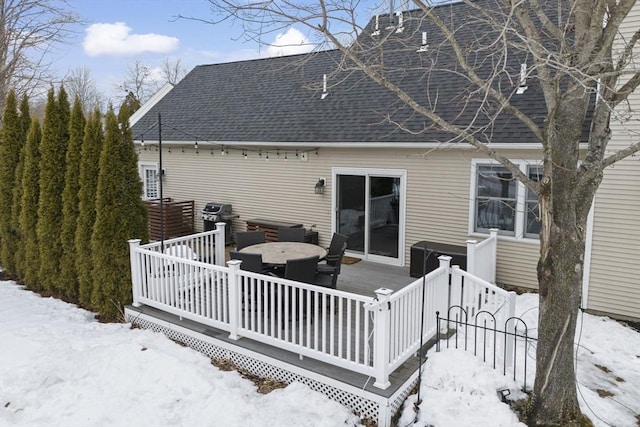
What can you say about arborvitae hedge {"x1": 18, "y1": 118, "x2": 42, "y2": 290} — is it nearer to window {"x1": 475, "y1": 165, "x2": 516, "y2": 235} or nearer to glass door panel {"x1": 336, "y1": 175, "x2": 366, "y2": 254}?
glass door panel {"x1": 336, "y1": 175, "x2": 366, "y2": 254}

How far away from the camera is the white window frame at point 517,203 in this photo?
7.54m

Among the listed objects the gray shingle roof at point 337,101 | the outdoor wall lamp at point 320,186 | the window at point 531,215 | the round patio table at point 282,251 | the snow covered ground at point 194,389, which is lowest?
the snow covered ground at point 194,389

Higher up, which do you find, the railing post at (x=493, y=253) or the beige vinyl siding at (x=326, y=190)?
the beige vinyl siding at (x=326, y=190)

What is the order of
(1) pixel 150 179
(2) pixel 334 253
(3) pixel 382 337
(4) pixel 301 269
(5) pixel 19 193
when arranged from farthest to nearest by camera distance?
(1) pixel 150 179
(5) pixel 19 193
(2) pixel 334 253
(4) pixel 301 269
(3) pixel 382 337

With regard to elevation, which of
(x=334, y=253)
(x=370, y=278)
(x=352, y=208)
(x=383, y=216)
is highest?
(x=352, y=208)

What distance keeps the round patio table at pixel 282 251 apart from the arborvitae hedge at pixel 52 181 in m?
3.31

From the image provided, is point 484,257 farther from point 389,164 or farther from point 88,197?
point 88,197

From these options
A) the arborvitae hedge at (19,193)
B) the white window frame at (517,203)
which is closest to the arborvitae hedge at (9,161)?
the arborvitae hedge at (19,193)

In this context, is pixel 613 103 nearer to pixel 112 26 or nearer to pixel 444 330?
pixel 444 330

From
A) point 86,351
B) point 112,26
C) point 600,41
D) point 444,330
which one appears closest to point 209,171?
point 86,351

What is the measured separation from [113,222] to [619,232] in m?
7.54

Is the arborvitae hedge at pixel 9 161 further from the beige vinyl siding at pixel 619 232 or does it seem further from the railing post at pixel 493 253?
the beige vinyl siding at pixel 619 232

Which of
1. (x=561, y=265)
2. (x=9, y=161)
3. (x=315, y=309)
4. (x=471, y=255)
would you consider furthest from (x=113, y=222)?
(x=561, y=265)

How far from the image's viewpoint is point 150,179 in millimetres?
14281
